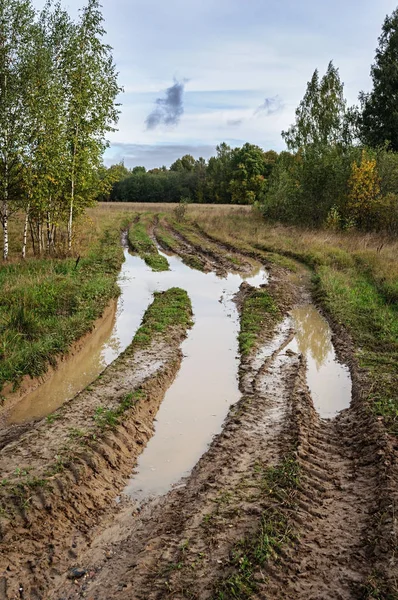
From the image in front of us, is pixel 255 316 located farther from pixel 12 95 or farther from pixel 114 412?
pixel 12 95

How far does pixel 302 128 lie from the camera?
Result: 4278 cm

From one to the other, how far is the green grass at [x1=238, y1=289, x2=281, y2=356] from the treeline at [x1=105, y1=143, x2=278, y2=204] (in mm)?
39343

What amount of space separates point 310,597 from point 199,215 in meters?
43.1

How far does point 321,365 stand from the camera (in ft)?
37.1

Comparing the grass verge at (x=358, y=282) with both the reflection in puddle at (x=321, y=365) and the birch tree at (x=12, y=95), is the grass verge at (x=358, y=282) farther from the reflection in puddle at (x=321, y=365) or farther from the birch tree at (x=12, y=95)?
the birch tree at (x=12, y=95)

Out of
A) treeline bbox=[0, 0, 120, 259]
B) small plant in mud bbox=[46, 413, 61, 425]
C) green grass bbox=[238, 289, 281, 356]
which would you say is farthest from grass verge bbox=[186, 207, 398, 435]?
treeline bbox=[0, 0, 120, 259]

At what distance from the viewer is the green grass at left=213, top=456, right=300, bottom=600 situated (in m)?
4.36

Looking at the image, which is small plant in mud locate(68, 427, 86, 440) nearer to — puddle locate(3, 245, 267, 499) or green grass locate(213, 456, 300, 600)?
puddle locate(3, 245, 267, 499)

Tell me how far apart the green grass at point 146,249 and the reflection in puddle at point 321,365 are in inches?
361

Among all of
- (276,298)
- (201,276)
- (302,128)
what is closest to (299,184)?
(302,128)

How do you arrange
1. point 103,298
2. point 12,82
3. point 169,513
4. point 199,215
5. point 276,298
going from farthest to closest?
point 199,215
point 12,82
point 276,298
point 103,298
point 169,513

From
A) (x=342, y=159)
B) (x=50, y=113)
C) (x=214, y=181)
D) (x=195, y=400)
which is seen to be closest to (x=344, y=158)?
(x=342, y=159)

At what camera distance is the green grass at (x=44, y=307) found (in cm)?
1021

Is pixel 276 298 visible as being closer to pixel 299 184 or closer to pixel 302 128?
pixel 299 184
